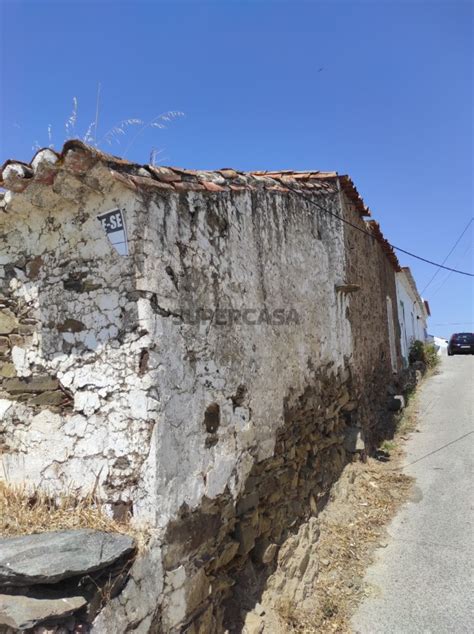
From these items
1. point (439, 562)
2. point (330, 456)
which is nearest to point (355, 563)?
point (439, 562)

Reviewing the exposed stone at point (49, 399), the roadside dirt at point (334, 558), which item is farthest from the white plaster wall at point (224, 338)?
the roadside dirt at point (334, 558)

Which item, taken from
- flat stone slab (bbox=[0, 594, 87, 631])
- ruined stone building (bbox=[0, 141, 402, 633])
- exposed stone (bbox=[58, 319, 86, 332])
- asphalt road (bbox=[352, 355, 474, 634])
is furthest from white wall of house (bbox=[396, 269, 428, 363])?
flat stone slab (bbox=[0, 594, 87, 631])

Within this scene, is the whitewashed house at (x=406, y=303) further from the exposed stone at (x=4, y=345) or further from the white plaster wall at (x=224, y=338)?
the exposed stone at (x=4, y=345)

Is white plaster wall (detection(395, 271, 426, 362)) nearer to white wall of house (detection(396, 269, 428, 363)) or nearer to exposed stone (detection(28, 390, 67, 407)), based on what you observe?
white wall of house (detection(396, 269, 428, 363))

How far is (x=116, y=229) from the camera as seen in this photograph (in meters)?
2.98

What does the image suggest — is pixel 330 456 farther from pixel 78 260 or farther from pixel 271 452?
pixel 78 260

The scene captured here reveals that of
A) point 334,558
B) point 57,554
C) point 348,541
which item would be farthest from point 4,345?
point 348,541

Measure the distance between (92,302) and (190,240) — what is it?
2.55ft

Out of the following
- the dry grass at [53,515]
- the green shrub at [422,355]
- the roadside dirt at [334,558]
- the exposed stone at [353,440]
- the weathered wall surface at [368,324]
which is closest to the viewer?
the dry grass at [53,515]

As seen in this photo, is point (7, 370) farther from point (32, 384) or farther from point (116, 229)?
point (116, 229)

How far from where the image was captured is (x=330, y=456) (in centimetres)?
578

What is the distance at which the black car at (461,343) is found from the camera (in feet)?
76.4

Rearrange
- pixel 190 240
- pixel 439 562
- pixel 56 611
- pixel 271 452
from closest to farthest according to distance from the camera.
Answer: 1. pixel 56 611
2. pixel 190 240
3. pixel 271 452
4. pixel 439 562

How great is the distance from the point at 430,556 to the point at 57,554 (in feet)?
13.2
